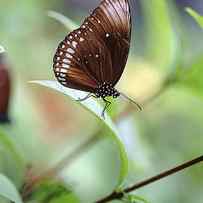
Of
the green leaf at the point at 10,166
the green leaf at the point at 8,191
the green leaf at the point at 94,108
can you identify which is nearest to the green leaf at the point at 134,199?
the green leaf at the point at 94,108

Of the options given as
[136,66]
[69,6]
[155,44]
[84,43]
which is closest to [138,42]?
[69,6]

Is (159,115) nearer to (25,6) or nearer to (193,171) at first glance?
(193,171)

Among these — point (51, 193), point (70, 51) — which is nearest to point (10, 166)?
point (51, 193)

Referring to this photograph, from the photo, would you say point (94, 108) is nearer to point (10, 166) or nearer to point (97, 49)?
point (97, 49)

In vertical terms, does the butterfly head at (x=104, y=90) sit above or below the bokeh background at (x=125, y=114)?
above

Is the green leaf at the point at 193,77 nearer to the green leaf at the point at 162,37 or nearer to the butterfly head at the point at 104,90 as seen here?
the green leaf at the point at 162,37

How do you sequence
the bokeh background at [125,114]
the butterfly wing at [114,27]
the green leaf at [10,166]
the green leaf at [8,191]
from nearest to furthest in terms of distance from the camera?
the green leaf at [8,191]
the butterfly wing at [114,27]
the green leaf at [10,166]
the bokeh background at [125,114]
